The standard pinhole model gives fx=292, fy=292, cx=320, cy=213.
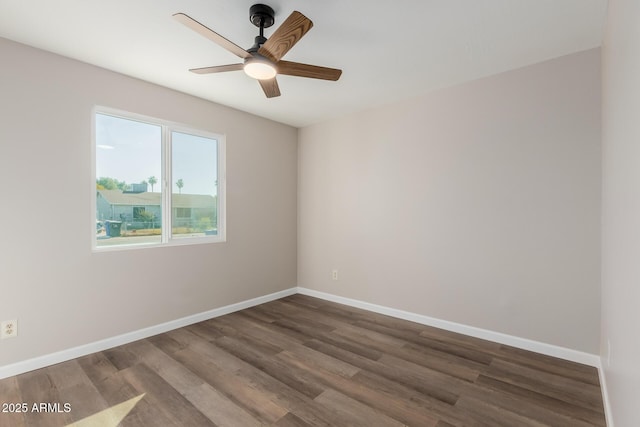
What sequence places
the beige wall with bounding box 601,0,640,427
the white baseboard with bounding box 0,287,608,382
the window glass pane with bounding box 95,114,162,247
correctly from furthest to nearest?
the window glass pane with bounding box 95,114,162,247 → the white baseboard with bounding box 0,287,608,382 → the beige wall with bounding box 601,0,640,427

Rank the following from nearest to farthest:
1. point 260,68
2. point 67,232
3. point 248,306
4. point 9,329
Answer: point 260,68
point 9,329
point 67,232
point 248,306

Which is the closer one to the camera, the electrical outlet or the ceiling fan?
the ceiling fan

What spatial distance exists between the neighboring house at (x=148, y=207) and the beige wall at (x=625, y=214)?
11.4ft

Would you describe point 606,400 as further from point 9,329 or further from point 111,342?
point 9,329

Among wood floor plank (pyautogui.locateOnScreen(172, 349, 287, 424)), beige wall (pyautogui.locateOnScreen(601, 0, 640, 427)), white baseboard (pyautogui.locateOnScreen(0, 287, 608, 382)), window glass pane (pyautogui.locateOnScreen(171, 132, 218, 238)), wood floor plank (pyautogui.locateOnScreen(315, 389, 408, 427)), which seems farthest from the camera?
window glass pane (pyautogui.locateOnScreen(171, 132, 218, 238))

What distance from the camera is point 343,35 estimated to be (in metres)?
2.14

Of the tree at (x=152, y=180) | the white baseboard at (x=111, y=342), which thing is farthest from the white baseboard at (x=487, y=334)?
the tree at (x=152, y=180)

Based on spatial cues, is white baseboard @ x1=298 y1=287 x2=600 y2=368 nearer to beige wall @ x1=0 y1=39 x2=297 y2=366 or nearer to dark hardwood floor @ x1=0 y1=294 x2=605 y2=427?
dark hardwood floor @ x1=0 y1=294 x2=605 y2=427

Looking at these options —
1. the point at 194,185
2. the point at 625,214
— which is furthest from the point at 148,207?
the point at 625,214

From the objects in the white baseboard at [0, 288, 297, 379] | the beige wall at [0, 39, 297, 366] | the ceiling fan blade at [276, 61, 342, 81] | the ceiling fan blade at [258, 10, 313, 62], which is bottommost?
the white baseboard at [0, 288, 297, 379]

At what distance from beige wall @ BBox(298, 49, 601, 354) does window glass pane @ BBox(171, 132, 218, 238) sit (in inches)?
61.4

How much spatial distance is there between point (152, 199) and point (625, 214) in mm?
3548

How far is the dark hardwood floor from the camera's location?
1.77m

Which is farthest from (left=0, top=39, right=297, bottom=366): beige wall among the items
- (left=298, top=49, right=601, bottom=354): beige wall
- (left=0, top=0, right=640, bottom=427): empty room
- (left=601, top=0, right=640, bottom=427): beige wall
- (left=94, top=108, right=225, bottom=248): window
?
(left=601, top=0, right=640, bottom=427): beige wall
